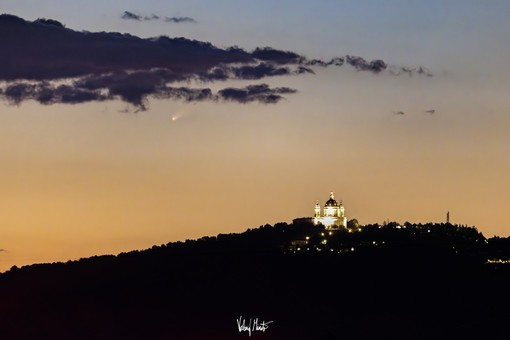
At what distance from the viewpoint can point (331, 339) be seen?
141m

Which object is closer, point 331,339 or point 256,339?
point 331,339

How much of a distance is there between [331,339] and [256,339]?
58.6 m

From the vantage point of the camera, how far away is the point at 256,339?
654ft
